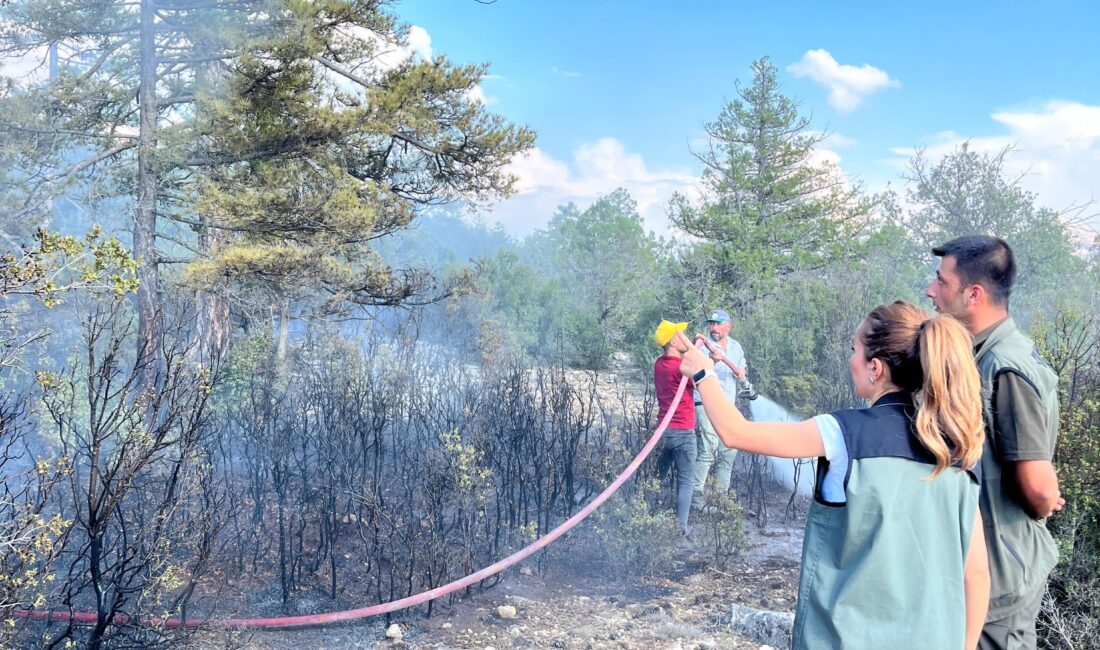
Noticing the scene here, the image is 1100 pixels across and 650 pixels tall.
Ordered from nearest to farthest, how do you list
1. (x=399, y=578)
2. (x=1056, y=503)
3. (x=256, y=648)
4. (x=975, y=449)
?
(x=975, y=449), (x=1056, y=503), (x=256, y=648), (x=399, y=578)

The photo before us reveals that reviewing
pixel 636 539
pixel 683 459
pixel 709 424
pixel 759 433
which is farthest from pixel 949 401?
pixel 709 424

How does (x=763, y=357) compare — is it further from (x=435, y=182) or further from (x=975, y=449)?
(x=975, y=449)

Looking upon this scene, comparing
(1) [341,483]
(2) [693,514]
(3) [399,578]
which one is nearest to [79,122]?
(1) [341,483]

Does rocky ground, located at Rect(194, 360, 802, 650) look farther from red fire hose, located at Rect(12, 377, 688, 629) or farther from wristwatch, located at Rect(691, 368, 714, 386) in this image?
wristwatch, located at Rect(691, 368, 714, 386)

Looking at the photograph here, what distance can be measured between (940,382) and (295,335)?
1544cm

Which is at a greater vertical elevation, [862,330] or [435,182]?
[435,182]

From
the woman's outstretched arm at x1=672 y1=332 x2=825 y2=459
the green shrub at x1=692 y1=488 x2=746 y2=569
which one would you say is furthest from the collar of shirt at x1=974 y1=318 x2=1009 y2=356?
the green shrub at x1=692 y1=488 x2=746 y2=569

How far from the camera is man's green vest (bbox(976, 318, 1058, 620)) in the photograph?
6.36 ft

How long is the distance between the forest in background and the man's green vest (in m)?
1.93

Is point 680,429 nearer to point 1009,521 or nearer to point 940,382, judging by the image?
point 1009,521

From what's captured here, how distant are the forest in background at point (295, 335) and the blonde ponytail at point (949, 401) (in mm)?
2317

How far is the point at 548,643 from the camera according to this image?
407cm

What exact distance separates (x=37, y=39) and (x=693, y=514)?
8999 mm

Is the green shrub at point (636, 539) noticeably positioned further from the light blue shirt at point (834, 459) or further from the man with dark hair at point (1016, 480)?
the light blue shirt at point (834, 459)
